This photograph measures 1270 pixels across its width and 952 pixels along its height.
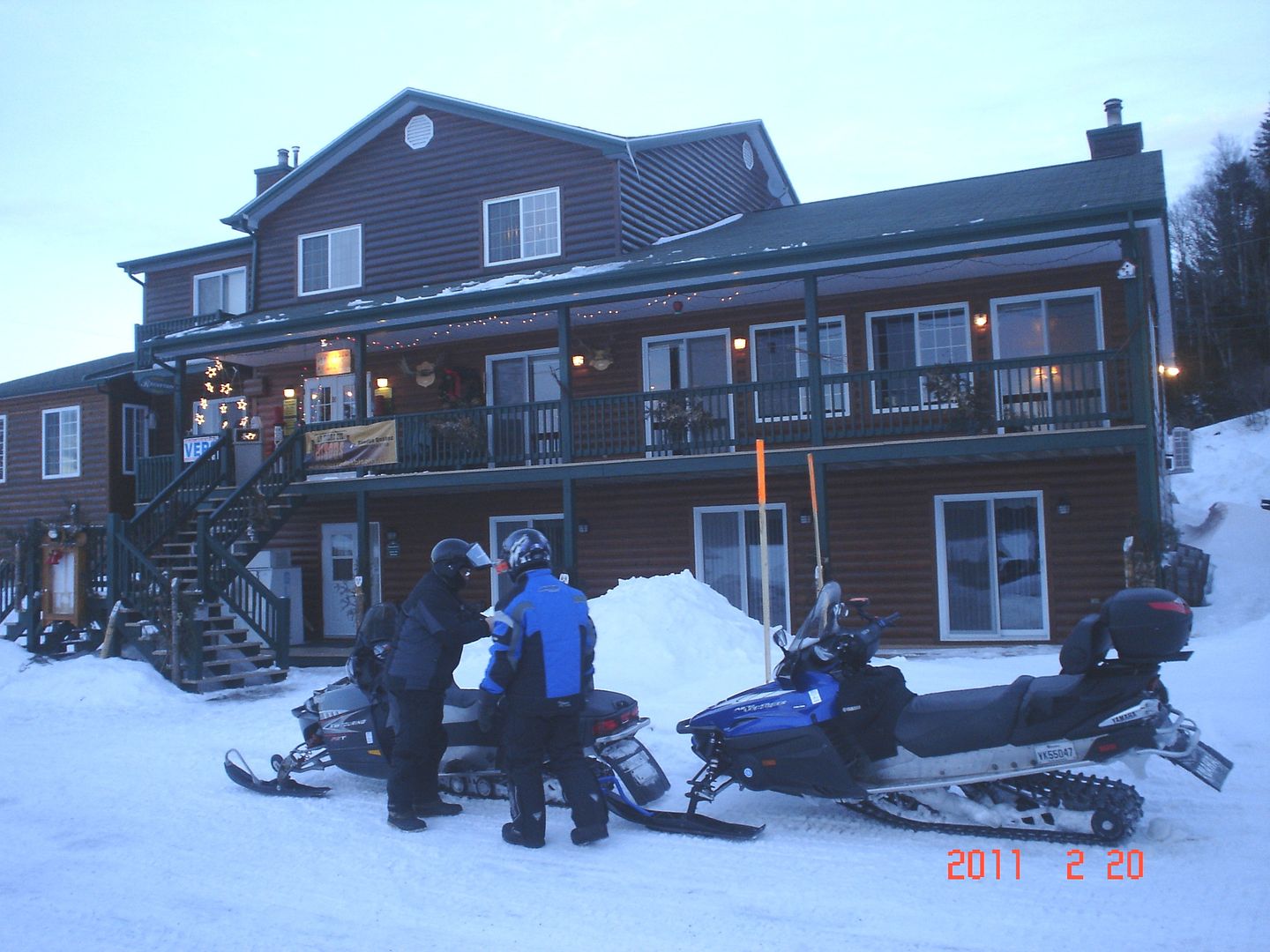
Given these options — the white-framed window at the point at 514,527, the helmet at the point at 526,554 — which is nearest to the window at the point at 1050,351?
the white-framed window at the point at 514,527

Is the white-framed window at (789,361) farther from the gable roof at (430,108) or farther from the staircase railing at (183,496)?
the staircase railing at (183,496)

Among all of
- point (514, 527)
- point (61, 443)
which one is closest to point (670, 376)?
point (514, 527)

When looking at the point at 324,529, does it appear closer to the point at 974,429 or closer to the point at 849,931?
the point at 974,429

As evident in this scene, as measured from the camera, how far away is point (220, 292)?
2188cm

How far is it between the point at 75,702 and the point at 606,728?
7.21 meters

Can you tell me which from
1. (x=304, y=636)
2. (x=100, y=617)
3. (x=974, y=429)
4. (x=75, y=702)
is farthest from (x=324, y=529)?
(x=974, y=429)

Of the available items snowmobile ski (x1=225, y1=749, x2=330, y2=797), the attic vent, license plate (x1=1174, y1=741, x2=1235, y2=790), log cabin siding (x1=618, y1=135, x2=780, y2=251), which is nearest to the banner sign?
log cabin siding (x1=618, y1=135, x2=780, y2=251)

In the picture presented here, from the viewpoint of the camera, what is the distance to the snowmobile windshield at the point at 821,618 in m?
5.47

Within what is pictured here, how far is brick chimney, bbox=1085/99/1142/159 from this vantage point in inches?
716

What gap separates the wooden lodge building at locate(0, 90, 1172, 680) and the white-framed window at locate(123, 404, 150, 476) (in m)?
2.29

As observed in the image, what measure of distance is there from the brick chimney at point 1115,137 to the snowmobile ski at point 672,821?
16.7 m

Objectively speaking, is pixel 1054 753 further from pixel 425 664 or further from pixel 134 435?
pixel 134 435

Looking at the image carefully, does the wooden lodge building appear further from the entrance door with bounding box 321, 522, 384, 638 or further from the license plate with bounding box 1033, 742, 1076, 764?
the license plate with bounding box 1033, 742, 1076, 764

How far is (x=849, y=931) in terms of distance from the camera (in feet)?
13.7
